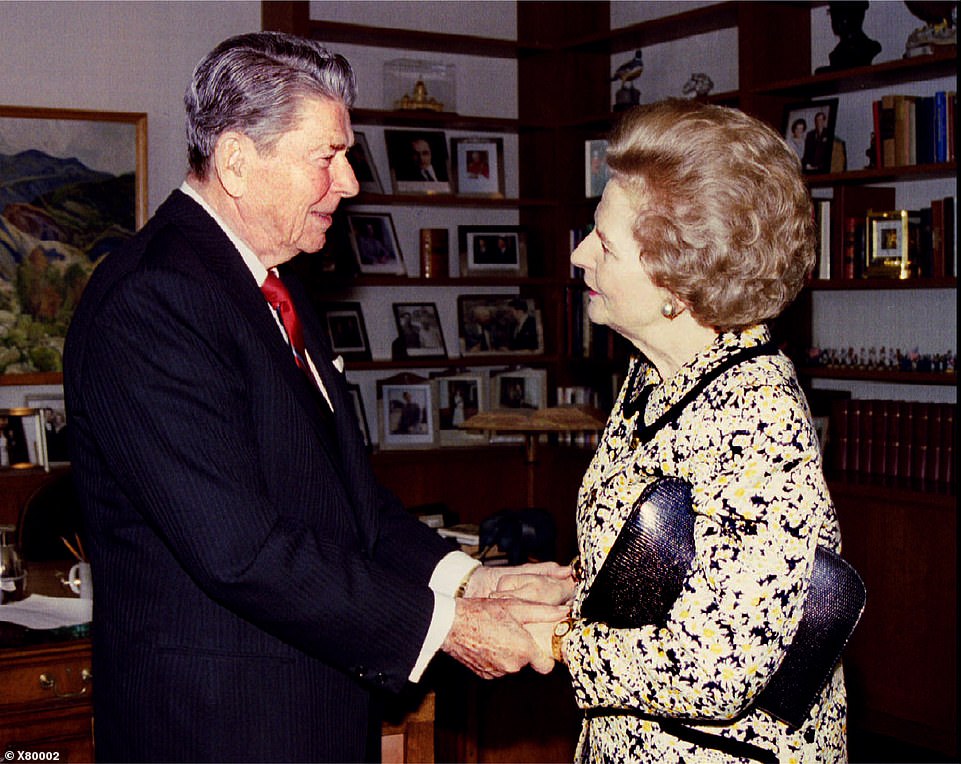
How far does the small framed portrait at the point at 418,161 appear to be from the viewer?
19.2ft

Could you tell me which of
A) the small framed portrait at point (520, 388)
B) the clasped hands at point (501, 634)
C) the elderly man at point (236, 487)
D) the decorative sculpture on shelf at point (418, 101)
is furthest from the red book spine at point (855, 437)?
the elderly man at point (236, 487)

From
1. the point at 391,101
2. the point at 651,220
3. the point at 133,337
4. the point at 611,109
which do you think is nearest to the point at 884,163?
the point at 611,109

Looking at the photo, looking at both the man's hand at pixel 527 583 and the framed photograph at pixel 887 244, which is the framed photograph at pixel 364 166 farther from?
the man's hand at pixel 527 583

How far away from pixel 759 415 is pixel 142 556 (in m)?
0.95

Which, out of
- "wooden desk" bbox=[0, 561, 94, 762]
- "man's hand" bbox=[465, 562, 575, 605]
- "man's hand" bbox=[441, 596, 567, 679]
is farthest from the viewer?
"wooden desk" bbox=[0, 561, 94, 762]

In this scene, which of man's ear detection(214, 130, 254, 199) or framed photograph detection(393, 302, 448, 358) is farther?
framed photograph detection(393, 302, 448, 358)

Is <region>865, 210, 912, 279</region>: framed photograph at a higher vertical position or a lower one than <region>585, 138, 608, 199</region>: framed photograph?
lower

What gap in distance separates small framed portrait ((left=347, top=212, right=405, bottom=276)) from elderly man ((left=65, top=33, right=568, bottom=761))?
3.73 meters

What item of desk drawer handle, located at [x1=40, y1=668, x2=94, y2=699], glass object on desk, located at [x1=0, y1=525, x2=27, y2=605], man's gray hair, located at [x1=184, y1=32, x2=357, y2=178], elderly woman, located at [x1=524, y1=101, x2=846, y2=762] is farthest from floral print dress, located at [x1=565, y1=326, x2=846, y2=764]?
glass object on desk, located at [x1=0, y1=525, x2=27, y2=605]

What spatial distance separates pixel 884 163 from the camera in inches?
188

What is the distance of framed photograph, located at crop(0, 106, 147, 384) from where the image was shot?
5.23m

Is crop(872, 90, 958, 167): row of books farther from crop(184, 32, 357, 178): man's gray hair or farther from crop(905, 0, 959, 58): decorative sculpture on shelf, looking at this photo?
crop(184, 32, 357, 178): man's gray hair

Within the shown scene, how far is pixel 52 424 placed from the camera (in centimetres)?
521

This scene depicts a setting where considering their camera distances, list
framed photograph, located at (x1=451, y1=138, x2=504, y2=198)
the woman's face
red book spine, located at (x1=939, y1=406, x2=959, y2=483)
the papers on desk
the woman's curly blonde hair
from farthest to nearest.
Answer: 1. framed photograph, located at (x1=451, y1=138, x2=504, y2=198)
2. red book spine, located at (x1=939, y1=406, x2=959, y2=483)
3. the papers on desk
4. the woman's face
5. the woman's curly blonde hair
